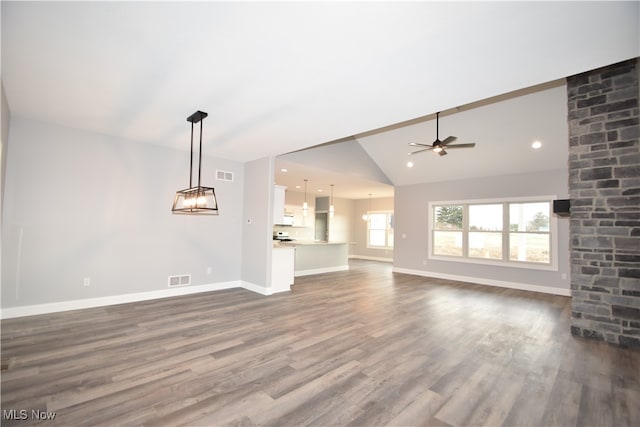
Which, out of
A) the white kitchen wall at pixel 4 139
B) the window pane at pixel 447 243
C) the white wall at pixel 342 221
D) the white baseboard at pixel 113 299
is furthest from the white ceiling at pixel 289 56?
the white wall at pixel 342 221

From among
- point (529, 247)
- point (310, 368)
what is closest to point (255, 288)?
point (310, 368)

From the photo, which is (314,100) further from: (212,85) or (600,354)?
(600,354)

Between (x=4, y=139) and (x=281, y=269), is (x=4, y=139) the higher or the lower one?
the higher one

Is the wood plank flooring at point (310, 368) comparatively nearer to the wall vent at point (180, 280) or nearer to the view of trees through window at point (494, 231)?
the wall vent at point (180, 280)

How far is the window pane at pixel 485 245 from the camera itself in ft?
Result: 23.8

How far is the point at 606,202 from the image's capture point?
367 centimetres

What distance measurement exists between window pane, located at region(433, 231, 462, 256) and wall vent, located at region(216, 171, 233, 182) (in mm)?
5697

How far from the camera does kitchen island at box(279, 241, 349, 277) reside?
7.94 m

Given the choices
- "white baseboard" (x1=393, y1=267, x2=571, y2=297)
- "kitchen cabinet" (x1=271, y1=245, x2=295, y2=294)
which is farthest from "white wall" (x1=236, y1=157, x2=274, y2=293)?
"white baseboard" (x1=393, y1=267, x2=571, y2=297)

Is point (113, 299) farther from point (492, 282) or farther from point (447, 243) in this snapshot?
point (492, 282)

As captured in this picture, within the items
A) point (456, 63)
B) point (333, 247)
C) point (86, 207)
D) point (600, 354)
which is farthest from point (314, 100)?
point (333, 247)

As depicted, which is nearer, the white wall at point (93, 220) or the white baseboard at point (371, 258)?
the white wall at point (93, 220)
